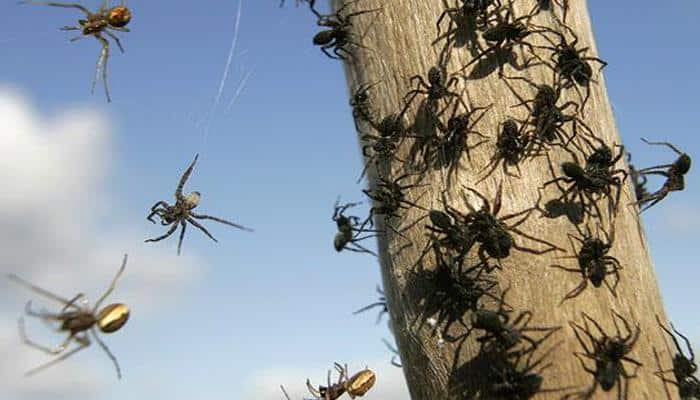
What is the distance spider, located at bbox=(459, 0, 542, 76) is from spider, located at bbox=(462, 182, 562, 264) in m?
0.71

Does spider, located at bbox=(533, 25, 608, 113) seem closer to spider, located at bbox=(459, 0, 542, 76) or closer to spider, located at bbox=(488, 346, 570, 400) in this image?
spider, located at bbox=(459, 0, 542, 76)

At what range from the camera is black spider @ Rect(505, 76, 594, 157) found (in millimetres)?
3586

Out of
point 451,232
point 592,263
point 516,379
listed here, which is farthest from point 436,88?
point 516,379

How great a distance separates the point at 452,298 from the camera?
3.48m

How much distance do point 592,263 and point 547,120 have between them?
72 cm

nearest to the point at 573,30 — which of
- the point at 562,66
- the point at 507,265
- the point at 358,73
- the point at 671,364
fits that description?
the point at 562,66

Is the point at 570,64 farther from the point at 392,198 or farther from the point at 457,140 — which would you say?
the point at 392,198

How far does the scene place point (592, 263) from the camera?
3.45m

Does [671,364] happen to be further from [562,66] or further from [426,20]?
[426,20]

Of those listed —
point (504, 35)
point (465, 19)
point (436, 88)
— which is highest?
point (465, 19)

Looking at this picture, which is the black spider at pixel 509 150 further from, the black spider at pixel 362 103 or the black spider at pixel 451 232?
the black spider at pixel 362 103

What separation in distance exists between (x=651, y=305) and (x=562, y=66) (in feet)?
4.21

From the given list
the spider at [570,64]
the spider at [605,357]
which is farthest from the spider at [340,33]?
the spider at [605,357]

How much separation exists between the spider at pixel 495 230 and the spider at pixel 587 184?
0.68 ft
